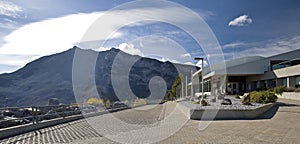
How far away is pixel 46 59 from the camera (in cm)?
8150

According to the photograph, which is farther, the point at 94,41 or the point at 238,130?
the point at 94,41

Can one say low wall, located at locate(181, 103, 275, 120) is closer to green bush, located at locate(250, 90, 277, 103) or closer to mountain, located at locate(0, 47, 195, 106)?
green bush, located at locate(250, 90, 277, 103)

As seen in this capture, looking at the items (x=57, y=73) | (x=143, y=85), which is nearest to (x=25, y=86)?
(x=57, y=73)

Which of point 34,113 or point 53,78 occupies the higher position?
point 53,78

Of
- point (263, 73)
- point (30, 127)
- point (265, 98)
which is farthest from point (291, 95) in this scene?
point (30, 127)

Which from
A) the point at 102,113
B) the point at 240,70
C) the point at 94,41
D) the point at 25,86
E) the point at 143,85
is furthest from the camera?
the point at 25,86

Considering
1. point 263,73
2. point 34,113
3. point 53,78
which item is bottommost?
point 34,113

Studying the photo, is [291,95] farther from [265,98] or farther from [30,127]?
[30,127]

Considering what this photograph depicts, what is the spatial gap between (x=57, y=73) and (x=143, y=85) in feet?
127

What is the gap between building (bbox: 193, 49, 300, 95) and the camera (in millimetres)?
31609

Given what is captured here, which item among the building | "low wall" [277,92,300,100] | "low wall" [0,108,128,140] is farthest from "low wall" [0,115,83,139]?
the building

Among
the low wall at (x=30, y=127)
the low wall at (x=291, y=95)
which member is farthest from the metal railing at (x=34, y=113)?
the low wall at (x=291, y=95)

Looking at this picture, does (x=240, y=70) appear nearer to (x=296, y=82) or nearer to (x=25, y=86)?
(x=296, y=82)

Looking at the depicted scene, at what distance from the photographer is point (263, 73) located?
Answer: 38.2 m
